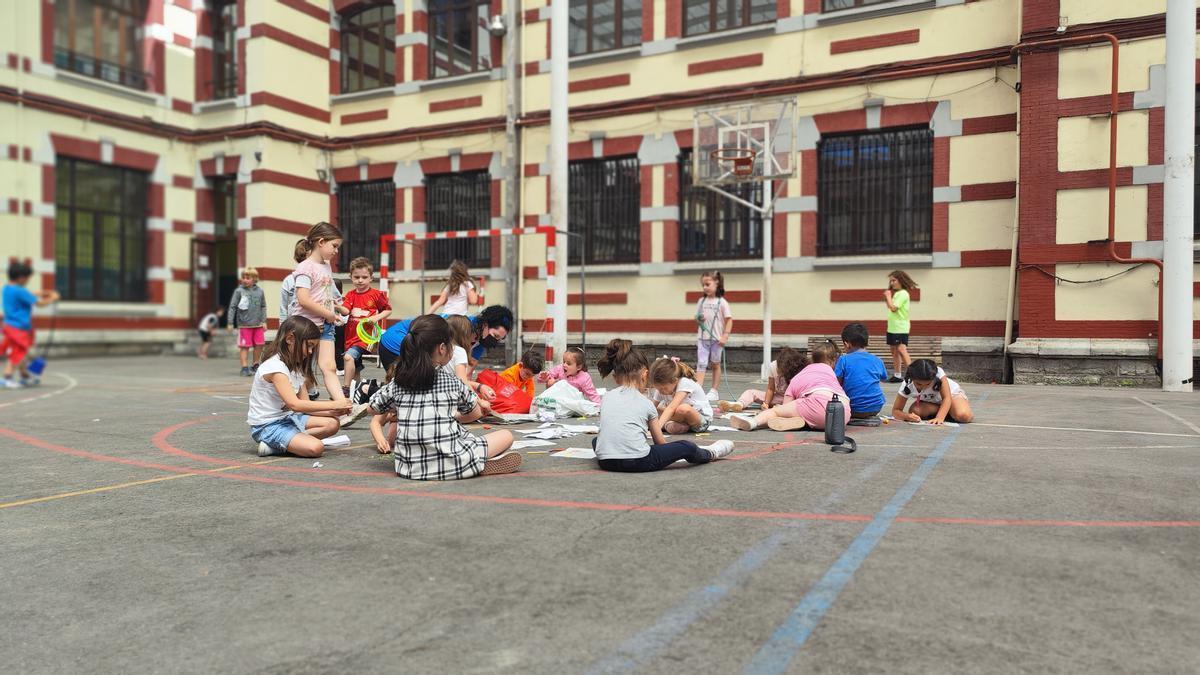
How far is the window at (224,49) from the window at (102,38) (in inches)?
67.2

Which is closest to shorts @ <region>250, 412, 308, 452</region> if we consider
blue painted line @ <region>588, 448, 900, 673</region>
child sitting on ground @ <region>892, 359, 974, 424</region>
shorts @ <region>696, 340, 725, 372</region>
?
blue painted line @ <region>588, 448, 900, 673</region>

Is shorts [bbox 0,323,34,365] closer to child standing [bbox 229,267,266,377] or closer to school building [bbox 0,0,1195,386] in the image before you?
child standing [bbox 229,267,266,377]

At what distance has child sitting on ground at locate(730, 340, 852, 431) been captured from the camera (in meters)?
8.09

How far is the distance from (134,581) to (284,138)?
18969 millimetres

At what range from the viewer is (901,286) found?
1407cm

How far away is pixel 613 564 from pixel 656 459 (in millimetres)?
2284

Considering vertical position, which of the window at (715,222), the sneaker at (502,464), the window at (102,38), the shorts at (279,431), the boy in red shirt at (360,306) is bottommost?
the sneaker at (502,464)

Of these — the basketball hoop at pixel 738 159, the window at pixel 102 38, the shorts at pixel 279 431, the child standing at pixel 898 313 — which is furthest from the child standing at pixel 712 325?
the window at pixel 102 38

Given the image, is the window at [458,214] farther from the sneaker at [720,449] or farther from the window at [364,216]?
the sneaker at [720,449]

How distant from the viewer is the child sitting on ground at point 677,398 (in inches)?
290

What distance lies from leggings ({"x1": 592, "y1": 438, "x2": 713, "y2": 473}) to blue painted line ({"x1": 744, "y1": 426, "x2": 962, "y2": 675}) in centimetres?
155

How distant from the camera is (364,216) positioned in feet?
70.6

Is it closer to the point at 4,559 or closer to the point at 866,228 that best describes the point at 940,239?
the point at 866,228

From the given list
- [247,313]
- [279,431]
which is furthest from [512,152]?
[279,431]
